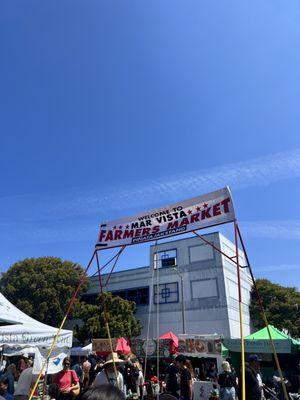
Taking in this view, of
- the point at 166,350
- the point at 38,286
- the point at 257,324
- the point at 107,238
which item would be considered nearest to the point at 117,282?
the point at 38,286

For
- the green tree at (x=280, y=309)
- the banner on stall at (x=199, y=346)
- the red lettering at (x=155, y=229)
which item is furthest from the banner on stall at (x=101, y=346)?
Result: the green tree at (x=280, y=309)

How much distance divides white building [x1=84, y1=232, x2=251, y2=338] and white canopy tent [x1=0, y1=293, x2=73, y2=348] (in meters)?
24.5

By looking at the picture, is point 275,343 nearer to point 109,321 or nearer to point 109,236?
point 109,236

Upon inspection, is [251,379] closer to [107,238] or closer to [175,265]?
[107,238]

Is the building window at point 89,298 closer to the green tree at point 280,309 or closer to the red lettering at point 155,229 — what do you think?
the green tree at point 280,309

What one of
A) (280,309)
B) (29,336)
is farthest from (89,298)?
Answer: (29,336)

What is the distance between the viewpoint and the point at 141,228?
8062 millimetres

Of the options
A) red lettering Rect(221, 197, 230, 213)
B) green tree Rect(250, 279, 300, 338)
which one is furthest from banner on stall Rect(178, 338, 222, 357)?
green tree Rect(250, 279, 300, 338)

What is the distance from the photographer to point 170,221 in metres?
7.72

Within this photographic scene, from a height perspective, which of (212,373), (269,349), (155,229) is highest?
(155,229)

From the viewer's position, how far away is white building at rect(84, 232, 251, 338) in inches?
→ 1439

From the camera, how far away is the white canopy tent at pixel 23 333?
1005 centimetres

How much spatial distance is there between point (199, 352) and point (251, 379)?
15.9 meters

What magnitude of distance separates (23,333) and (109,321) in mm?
24813
